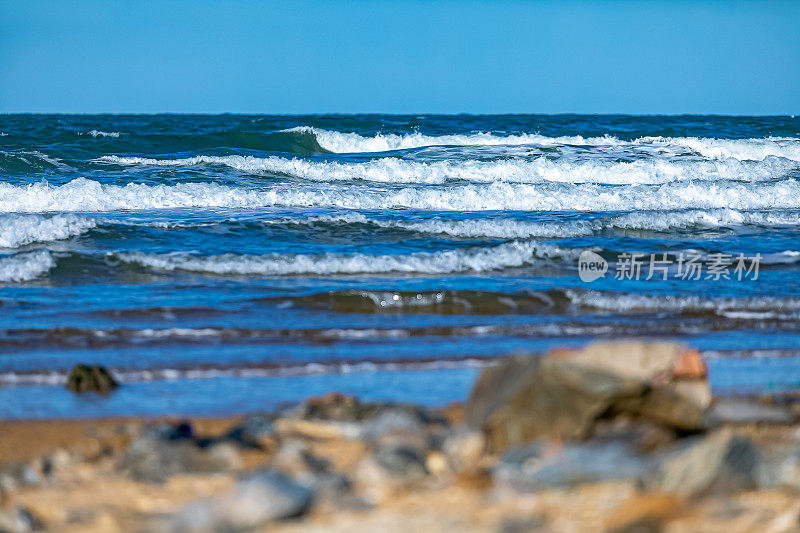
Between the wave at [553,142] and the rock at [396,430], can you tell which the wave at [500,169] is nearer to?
the wave at [553,142]

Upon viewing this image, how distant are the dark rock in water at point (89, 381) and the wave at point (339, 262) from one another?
324 centimetres

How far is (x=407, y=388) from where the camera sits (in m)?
4.14

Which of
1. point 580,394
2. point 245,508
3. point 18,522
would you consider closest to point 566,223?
point 580,394

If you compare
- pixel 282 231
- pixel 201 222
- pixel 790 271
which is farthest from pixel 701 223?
pixel 201 222

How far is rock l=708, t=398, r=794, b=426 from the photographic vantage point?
3389 mm

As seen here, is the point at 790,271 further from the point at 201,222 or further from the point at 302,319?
the point at 201,222

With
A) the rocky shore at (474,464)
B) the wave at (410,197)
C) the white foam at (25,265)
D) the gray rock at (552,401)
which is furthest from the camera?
the wave at (410,197)

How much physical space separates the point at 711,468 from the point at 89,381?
2739mm

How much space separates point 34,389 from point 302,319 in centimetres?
192

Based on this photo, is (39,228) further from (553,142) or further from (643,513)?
(553,142)

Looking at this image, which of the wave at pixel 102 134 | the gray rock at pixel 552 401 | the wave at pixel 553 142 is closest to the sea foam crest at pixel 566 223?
the gray rock at pixel 552 401

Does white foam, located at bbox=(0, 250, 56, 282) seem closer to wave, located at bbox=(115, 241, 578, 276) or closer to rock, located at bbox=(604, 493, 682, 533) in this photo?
wave, located at bbox=(115, 241, 578, 276)

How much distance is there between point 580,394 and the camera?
9.48 ft
